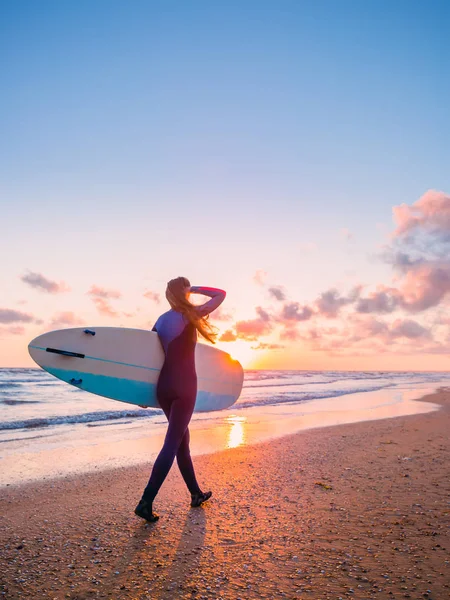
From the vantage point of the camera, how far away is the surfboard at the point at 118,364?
4.93m

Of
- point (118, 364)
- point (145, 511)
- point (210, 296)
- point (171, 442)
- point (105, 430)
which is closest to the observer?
point (145, 511)

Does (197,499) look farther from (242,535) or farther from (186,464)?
(242,535)

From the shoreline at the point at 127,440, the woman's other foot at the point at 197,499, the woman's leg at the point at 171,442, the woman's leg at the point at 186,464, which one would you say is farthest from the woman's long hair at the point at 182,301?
the shoreline at the point at 127,440

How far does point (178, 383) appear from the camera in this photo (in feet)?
12.9

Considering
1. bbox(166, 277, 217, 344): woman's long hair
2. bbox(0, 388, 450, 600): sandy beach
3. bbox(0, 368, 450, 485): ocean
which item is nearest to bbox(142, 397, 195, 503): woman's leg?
bbox(0, 388, 450, 600): sandy beach

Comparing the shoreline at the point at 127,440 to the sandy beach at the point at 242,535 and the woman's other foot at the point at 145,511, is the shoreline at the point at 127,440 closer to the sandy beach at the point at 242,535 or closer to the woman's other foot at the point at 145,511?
the sandy beach at the point at 242,535

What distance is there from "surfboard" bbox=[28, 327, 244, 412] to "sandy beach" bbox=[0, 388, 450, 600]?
1.00m

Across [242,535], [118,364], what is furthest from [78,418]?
[242,535]

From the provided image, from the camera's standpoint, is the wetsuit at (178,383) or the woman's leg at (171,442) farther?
the wetsuit at (178,383)

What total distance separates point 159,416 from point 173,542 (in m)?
9.58

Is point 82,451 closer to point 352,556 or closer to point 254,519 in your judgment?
point 254,519

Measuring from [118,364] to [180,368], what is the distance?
1.47 metres

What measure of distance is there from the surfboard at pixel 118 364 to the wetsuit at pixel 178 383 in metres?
0.78

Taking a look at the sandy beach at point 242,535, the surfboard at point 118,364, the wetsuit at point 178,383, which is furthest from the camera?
the surfboard at point 118,364
